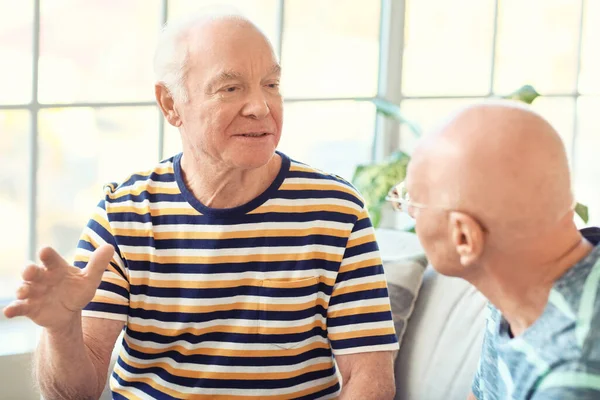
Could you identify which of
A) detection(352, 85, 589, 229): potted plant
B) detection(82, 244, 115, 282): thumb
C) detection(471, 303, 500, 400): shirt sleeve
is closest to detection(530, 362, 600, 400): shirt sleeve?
detection(471, 303, 500, 400): shirt sleeve

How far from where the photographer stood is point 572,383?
127cm

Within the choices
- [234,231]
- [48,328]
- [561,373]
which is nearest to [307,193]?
[234,231]

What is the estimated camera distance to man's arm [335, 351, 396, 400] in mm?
1934

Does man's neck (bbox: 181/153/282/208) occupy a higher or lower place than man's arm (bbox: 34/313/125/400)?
higher

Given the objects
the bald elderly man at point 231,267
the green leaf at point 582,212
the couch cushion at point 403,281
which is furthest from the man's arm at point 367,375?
the green leaf at point 582,212

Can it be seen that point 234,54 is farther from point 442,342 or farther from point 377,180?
point 377,180

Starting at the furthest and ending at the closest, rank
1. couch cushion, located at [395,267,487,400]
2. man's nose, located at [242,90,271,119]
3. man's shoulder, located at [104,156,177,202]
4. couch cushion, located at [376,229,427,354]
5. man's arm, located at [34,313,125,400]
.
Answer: couch cushion, located at [376,229,427,354], couch cushion, located at [395,267,487,400], man's shoulder, located at [104,156,177,202], man's nose, located at [242,90,271,119], man's arm, located at [34,313,125,400]

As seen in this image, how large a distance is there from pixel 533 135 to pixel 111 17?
1.68 meters

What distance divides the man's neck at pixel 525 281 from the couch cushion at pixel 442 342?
1.01m

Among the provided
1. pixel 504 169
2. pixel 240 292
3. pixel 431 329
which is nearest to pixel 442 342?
pixel 431 329

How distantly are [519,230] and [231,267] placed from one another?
78 centimetres

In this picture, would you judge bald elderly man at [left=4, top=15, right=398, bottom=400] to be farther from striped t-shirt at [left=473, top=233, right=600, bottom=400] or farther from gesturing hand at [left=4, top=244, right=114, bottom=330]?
striped t-shirt at [left=473, top=233, right=600, bottom=400]

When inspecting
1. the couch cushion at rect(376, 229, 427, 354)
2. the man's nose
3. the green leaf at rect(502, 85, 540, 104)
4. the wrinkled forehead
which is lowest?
the couch cushion at rect(376, 229, 427, 354)

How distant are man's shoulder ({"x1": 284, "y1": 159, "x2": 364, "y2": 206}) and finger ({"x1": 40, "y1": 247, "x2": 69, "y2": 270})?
1.79ft
